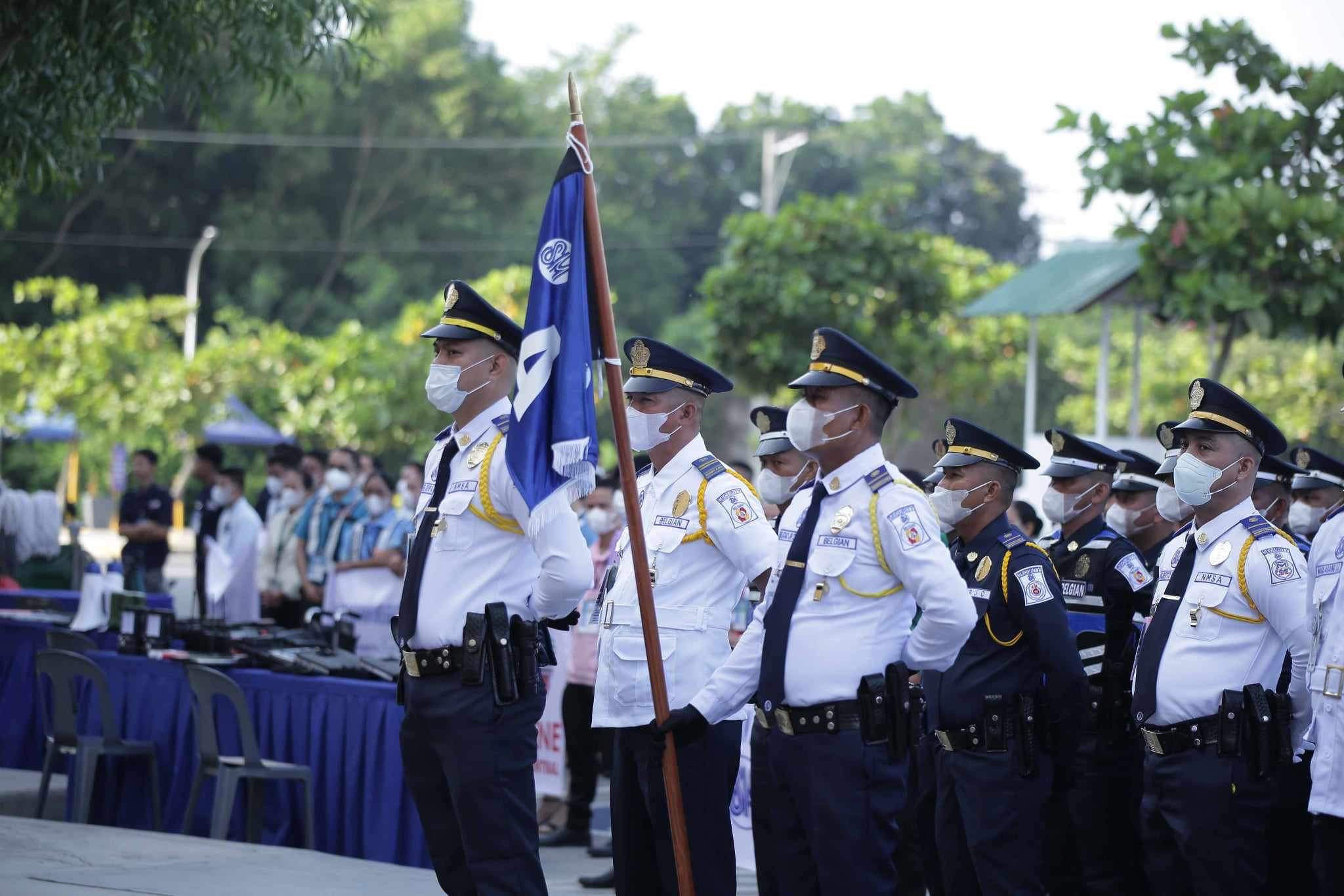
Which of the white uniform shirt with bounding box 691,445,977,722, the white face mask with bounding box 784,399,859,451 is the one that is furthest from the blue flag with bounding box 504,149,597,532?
the white uniform shirt with bounding box 691,445,977,722

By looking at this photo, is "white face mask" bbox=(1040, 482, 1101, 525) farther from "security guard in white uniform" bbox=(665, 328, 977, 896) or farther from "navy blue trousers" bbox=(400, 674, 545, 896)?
"navy blue trousers" bbox=(400, 674, 545, 896)

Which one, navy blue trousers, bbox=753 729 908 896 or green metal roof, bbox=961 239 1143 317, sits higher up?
green metal roof, bbox=961 239 1143 317

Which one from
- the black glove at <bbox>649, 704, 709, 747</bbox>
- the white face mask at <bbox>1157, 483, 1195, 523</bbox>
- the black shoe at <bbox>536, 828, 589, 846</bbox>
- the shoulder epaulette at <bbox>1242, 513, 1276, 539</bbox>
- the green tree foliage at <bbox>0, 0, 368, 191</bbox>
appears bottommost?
the black shoe at <bbox>536, 828, 589, 846</bbox>

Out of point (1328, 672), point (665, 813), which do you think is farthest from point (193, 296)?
point (1328, 672)

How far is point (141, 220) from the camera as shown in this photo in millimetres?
47000

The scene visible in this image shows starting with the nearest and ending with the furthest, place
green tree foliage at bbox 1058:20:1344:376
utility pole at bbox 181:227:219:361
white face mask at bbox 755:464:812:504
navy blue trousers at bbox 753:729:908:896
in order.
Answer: navy blue trousers at bbox 753:729:908:896
white face mask at bbox 755:464:812:504
green tree foliage at bbox 1058:20:1344:376
utility pole at bbox 181:227:219:361

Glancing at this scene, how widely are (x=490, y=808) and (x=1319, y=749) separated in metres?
2.59

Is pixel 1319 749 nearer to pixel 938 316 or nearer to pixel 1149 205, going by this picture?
pixel 1149 205

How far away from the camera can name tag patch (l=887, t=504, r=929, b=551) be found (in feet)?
15.3

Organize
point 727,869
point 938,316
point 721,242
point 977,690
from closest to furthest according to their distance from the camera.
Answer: point 727,869 → point 977,690 → point 938,316 → point 721,242

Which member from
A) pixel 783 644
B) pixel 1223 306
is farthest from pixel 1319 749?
pixel 1223 306

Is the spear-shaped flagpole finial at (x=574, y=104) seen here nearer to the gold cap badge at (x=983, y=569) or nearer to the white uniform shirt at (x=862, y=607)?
the white uniform shirt at (x=862, y=607)

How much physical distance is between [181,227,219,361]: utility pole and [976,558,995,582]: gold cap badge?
31578 mm

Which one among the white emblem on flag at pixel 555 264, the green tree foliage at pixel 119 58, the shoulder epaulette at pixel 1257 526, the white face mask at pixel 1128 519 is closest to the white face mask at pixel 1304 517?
the white face mask at pixel 1128 519
